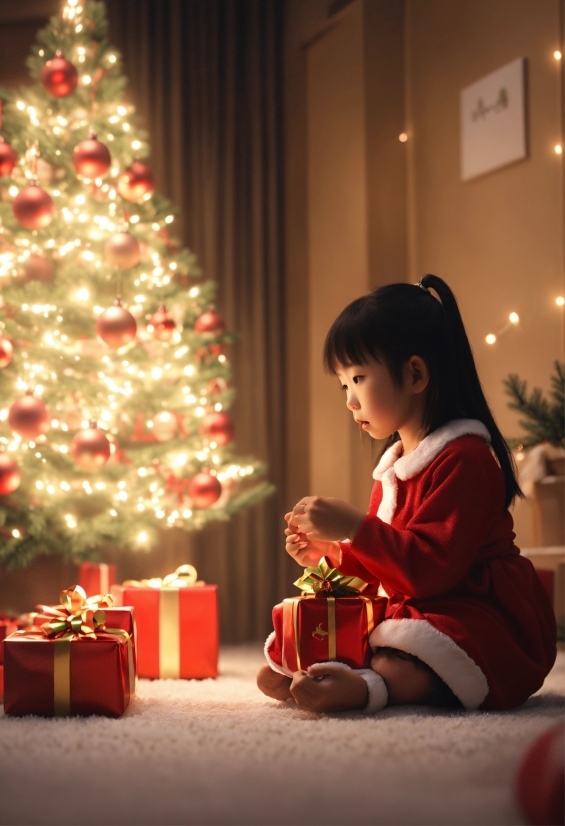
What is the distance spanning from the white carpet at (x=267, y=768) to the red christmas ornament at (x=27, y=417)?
3.04ft

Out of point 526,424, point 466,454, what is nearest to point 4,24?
point 526,424

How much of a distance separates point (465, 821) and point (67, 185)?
2.22 metres

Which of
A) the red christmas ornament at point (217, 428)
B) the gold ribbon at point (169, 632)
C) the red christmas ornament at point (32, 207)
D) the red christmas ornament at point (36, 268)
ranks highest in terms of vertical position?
the red christmas ornament at point (32, 207)

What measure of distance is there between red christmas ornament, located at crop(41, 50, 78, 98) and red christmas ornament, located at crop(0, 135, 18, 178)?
8.0 inches

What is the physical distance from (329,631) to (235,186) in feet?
7.68

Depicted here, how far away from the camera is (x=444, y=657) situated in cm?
146

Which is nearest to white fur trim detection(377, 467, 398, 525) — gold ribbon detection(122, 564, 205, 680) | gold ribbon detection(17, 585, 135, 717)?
gold ribbon detection(17, 585, 135, 717)

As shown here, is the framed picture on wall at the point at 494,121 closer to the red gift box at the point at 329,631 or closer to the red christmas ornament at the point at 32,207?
the red christmas ornament at the point at 32,207

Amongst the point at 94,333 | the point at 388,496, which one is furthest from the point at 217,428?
the point at 388,496

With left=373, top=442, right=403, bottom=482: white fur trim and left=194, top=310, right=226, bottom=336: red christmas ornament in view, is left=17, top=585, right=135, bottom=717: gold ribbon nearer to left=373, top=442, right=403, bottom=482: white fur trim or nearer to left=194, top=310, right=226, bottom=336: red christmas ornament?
left=373, top=442, right=403, bottom=482: white fur trim

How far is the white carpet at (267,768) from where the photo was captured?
956mm

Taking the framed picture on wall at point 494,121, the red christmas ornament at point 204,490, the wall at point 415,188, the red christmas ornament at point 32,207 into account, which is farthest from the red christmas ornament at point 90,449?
the framed picture on wall at point 494,121

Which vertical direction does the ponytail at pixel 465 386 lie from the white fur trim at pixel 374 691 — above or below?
above

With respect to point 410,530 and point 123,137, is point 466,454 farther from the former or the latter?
point 123,137
